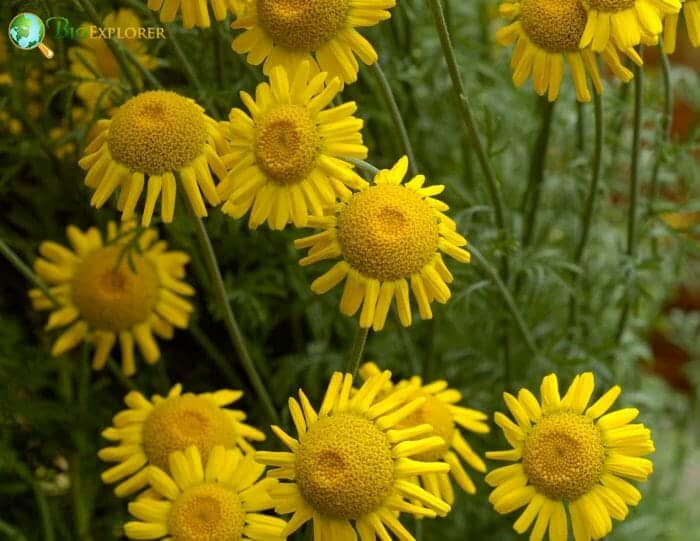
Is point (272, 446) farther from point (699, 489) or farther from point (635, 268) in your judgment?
point (699, 489)

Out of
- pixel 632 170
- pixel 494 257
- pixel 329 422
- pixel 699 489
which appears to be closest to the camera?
pixel 329 422

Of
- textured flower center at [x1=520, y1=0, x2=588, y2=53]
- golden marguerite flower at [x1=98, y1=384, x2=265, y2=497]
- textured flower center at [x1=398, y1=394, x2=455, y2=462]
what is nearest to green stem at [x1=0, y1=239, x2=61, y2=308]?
golden marguerite flower at [x1=98, y1=384, x2=265, y2=497]

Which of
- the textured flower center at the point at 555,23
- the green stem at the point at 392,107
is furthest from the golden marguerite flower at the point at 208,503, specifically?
the textured flower center at the point at 555,23

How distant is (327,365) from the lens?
111cm

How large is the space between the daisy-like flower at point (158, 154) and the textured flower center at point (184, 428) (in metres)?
0.17

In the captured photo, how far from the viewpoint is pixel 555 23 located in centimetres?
77

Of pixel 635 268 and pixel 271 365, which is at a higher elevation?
pixel 635 268

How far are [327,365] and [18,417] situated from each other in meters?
0.32

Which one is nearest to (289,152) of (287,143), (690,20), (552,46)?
(287,143)

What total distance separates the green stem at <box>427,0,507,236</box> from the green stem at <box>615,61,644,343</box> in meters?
0.13

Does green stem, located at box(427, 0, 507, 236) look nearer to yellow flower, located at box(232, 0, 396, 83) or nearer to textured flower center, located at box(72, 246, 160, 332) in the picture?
yellow flower, located at box(232, 0, 396, 83)

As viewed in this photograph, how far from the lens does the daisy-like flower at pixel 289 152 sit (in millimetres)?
740

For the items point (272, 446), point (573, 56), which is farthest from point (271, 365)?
point (573, 56)

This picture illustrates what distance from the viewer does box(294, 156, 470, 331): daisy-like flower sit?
2.40 feet
